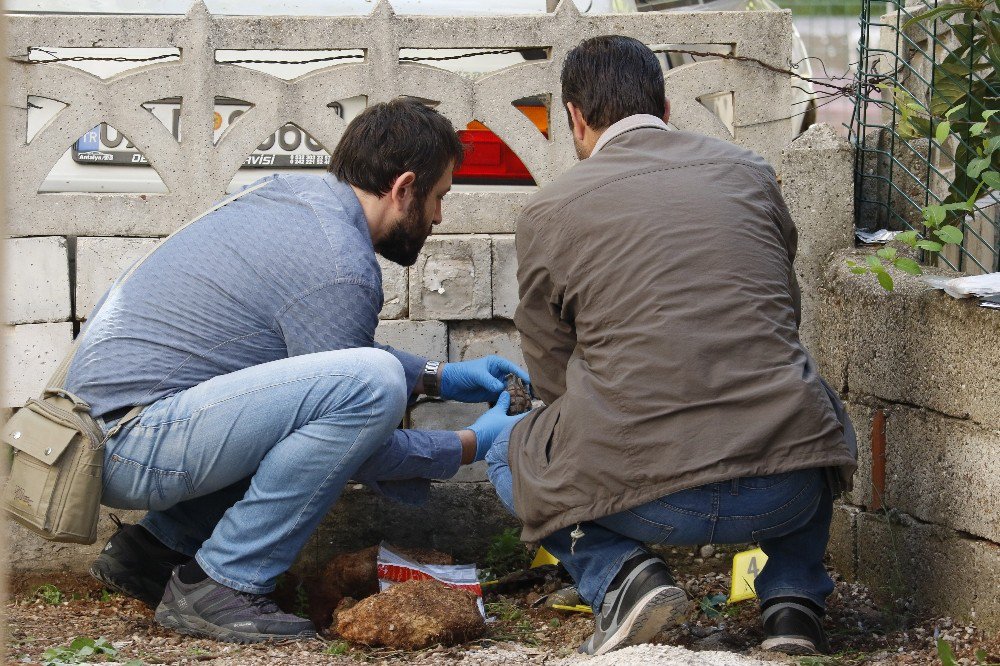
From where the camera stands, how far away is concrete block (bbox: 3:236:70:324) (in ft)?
11.6

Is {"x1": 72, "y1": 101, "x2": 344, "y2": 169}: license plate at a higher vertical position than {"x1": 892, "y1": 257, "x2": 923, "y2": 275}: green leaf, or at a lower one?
higher

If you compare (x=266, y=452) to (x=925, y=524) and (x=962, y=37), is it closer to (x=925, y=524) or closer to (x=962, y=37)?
(x=925, y=524)

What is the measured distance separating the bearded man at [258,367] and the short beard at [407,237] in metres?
0.03

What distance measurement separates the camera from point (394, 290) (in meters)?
3.75

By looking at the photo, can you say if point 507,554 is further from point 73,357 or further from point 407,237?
point 73,357

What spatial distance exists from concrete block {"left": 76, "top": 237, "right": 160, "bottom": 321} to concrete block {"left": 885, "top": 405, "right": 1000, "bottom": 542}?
235 centimetres

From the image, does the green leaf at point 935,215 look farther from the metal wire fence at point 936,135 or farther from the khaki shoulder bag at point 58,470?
the khaki shoulder bag at point 58,470

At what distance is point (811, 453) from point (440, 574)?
1.32m

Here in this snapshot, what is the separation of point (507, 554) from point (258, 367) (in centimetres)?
121

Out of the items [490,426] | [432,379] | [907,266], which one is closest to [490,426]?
[490,426]

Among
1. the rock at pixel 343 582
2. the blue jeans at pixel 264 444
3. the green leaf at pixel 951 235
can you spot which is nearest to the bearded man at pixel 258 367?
the blue jeans at pixel 264 444

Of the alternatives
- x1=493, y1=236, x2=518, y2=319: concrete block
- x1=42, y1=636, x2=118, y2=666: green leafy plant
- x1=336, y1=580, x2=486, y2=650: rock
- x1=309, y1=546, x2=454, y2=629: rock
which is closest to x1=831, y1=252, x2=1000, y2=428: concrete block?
x1=493, y1=236, x2=518, y2=319: concrete block

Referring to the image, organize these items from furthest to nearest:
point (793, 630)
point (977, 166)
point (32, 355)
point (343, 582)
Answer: point (32, 355)
point (343, 582)
point (977, 166)
point (793, 630)

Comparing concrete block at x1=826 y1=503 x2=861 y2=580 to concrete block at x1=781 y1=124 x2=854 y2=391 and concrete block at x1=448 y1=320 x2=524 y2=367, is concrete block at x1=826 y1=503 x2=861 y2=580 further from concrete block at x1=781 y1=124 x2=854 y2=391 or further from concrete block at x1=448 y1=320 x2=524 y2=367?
concrete block at x1=448 y1=320 x2=524 y2=367
